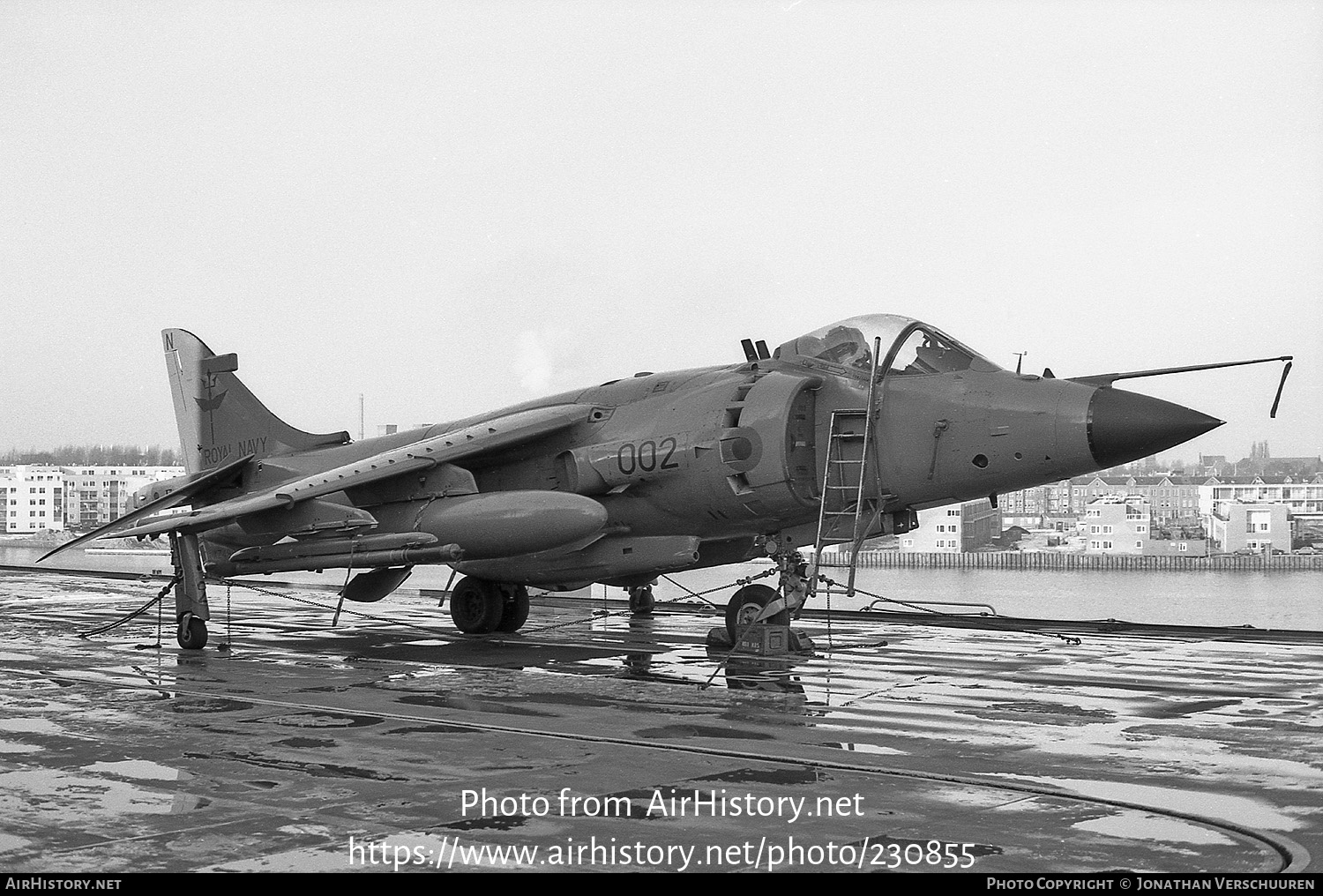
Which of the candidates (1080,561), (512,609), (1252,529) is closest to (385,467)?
(512,609)

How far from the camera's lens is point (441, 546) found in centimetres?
1323

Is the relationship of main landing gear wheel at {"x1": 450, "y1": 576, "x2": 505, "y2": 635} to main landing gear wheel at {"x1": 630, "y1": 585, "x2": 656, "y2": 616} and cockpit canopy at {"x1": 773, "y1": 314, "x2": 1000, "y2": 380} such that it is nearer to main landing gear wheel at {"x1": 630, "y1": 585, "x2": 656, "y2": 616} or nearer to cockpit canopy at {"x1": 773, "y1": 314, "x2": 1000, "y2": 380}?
main landing gear wheel at {"x1": 630, "y1": 585, "x2": 656, "y2": 616}

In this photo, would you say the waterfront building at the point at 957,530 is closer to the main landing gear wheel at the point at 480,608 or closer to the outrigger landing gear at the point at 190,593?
the main landing gear wheel at the point at 480,608

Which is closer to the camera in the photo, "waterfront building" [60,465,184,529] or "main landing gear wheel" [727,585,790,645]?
"main landing gear wheel" [727,585,790,645]

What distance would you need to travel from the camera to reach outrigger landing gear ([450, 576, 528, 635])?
49.8 feet

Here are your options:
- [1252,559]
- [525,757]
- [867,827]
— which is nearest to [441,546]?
[525,757]

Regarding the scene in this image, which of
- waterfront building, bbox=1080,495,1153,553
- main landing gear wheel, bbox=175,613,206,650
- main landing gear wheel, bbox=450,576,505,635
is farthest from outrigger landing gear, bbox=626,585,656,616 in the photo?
waterfront building, bbox=1080,495,1153,553

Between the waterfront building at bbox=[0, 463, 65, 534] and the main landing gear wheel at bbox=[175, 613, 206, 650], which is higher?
the waterfront building at bbox=[0, 463, 65, 534]

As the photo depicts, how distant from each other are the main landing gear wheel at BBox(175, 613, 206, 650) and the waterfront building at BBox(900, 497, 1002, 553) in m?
25.2

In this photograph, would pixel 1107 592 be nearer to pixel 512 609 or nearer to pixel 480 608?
pixel 512 609

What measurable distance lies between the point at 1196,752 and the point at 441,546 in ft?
26.7

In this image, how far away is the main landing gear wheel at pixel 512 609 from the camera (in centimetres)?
1525

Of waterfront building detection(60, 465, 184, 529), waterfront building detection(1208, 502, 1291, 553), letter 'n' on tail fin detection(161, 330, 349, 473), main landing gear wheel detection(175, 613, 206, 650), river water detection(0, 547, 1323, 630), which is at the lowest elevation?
river water detection(0, 547, 1323, 630)

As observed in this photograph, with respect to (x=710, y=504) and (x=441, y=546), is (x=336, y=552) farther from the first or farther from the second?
(x=710, y=504)
